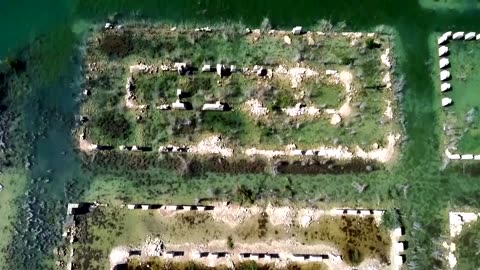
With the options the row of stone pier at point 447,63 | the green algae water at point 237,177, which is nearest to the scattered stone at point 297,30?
the green algae water at point 237,177

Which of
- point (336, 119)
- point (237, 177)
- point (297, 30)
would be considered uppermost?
point (297, 30)

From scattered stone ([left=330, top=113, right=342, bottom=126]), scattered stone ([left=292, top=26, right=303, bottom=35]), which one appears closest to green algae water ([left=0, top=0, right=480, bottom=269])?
scattered stone ([left=292, top=26, right=303, bottom=35])

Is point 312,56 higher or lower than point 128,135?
higher

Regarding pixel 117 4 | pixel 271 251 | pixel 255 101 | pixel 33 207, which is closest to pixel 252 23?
pixel 255 101

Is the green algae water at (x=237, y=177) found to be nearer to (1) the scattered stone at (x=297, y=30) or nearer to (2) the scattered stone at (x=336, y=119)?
(1) the scattered stone at (x=297, y=30)

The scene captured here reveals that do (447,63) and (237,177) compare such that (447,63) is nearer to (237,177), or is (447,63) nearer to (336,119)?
(336,119)

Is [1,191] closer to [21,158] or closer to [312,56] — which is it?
[21,158]

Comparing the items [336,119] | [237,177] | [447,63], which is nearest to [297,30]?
[336,119]

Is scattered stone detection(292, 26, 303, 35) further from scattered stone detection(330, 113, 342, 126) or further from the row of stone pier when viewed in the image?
the row of stone pier
